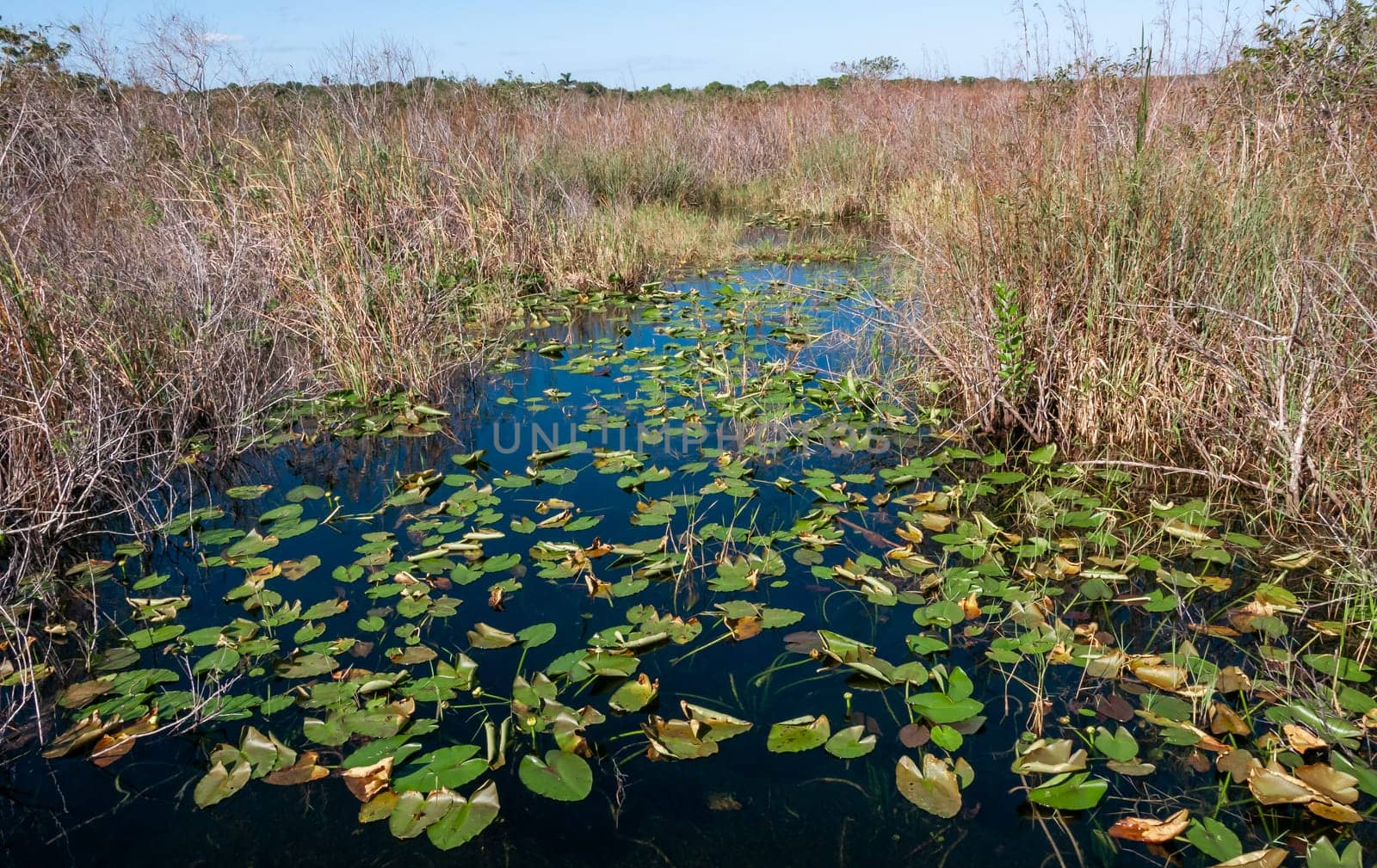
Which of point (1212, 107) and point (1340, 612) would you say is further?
point (1212, 107)

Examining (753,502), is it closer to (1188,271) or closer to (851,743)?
(851,743)

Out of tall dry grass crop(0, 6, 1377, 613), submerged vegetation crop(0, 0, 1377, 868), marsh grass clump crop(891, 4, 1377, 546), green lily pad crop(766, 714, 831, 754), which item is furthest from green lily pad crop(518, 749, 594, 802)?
marsh grass clump crop(891, 4, 1377, 546)

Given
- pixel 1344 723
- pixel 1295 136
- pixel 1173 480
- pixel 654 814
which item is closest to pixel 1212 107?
pixel 1295 136

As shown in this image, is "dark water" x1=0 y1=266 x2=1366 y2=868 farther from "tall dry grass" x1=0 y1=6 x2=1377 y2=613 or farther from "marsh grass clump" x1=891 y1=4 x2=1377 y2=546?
"marsh grass clump" x1=891 y1=4 x2=1377 y2=546

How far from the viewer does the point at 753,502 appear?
3.26 m

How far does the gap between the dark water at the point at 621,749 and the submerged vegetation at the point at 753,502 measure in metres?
0.02

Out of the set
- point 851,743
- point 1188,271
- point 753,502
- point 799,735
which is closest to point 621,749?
point 799,735

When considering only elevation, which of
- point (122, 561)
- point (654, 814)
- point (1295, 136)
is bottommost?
point (654, 814)

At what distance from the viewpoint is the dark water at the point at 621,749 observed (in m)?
1.74

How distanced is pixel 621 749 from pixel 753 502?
1.40 meters

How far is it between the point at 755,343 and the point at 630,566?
8.33 ft

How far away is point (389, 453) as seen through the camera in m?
3.81

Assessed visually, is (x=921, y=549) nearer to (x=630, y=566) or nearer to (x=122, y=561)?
(x=630, y=566)

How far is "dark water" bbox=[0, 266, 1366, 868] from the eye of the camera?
A: 174 centimetres
